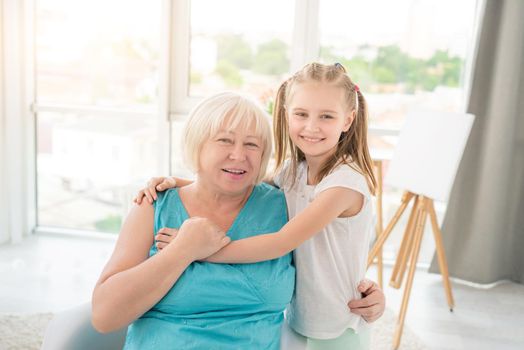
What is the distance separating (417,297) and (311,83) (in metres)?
2.30

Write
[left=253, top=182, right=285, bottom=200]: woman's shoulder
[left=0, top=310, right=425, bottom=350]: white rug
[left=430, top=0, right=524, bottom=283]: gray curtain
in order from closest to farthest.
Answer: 1. [left=253, top=182, right=285, bottom=200]: woman's shoulder
2. [left=0, top=310, right=425, bottom=350]: white rug
3. [left=430, top=0, right=524, bottom=283]: gray curtain

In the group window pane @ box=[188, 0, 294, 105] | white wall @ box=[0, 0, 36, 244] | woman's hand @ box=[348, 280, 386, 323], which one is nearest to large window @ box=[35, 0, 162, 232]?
white wall @ box=[0, 0, 36, 244]

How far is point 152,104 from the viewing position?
4.20 metres

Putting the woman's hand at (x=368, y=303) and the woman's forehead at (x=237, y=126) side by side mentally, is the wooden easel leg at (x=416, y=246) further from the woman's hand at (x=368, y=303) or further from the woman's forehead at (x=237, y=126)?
the woman's forehead at (x=237, y=126)

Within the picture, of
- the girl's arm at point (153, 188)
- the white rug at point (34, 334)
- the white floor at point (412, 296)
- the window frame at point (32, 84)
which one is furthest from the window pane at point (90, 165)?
the girl's arm at point (153, 188)

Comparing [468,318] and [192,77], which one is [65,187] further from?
[468,318]

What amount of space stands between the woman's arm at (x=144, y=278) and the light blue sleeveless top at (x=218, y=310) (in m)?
0.04

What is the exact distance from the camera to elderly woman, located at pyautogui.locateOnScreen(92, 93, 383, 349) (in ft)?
4.21

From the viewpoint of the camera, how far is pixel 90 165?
14.3ft

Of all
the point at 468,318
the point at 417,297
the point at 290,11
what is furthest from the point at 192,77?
the point at 468,318

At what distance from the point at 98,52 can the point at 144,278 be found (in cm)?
317

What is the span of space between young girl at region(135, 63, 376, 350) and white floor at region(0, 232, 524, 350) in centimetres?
156

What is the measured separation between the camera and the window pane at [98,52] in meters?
4.04

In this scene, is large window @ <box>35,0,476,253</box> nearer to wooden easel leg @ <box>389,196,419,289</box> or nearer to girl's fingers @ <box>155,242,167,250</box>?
wooden easel leg @ <box>389,196,419,289</box>
